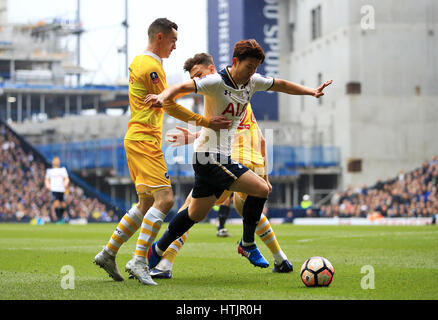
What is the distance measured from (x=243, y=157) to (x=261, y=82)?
129 centimetres

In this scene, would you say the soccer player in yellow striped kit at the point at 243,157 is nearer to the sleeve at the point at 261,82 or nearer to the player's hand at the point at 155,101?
the sleeve at the point at 261,82

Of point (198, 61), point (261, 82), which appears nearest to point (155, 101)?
point (261, 82)

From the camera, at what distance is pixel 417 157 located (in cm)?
4556

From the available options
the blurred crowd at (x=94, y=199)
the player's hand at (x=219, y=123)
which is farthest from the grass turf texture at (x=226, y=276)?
the blurred crowd at (x=94, y=199)

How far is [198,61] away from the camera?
8.69 m

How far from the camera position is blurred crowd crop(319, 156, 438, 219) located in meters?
28.1

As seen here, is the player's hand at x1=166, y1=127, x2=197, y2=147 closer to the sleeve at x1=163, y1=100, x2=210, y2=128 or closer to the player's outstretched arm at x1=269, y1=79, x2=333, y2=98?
the sleeve at x1=163, y1=100, x2=210, y2=128

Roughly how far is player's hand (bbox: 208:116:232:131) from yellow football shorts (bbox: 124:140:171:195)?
1.95 feet

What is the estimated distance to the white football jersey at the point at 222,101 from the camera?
727 centimetres

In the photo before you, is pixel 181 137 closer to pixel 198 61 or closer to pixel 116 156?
pixel 198 61

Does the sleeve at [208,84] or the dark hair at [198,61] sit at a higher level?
the dark hair at [198,61]

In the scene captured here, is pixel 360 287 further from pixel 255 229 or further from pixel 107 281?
pixel 107 281
